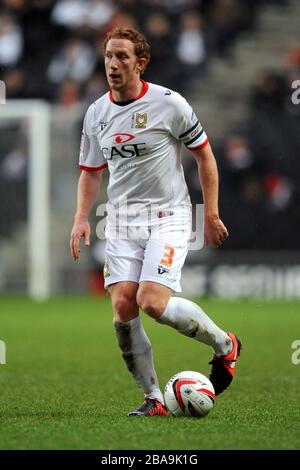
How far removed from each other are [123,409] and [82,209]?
1.23 metres

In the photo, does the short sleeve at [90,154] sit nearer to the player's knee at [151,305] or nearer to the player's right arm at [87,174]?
the player's right arm at [87,174]

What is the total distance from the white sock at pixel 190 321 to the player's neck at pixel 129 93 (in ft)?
3.95

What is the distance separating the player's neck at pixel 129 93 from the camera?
645 centimetres

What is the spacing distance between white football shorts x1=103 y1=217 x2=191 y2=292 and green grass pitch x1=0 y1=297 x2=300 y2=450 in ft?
2.60

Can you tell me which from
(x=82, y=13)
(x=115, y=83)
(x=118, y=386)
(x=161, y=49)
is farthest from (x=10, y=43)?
(x=115, y=83)

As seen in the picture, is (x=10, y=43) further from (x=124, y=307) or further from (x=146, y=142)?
(x=124, y=307)

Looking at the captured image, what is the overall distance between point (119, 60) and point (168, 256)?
1.16 metres

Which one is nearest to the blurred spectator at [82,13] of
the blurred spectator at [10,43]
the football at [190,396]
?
the blurred spectator at [10,43]

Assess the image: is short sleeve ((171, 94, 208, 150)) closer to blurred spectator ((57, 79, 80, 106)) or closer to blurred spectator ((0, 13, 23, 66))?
blurred spectator ((57, 79, 80, 106))

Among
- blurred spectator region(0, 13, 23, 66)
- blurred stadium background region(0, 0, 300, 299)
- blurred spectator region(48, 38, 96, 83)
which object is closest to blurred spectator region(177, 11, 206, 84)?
blurred stadium background region(0, 0, 300, 299)

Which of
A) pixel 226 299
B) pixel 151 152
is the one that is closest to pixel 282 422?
pixel 151 152
